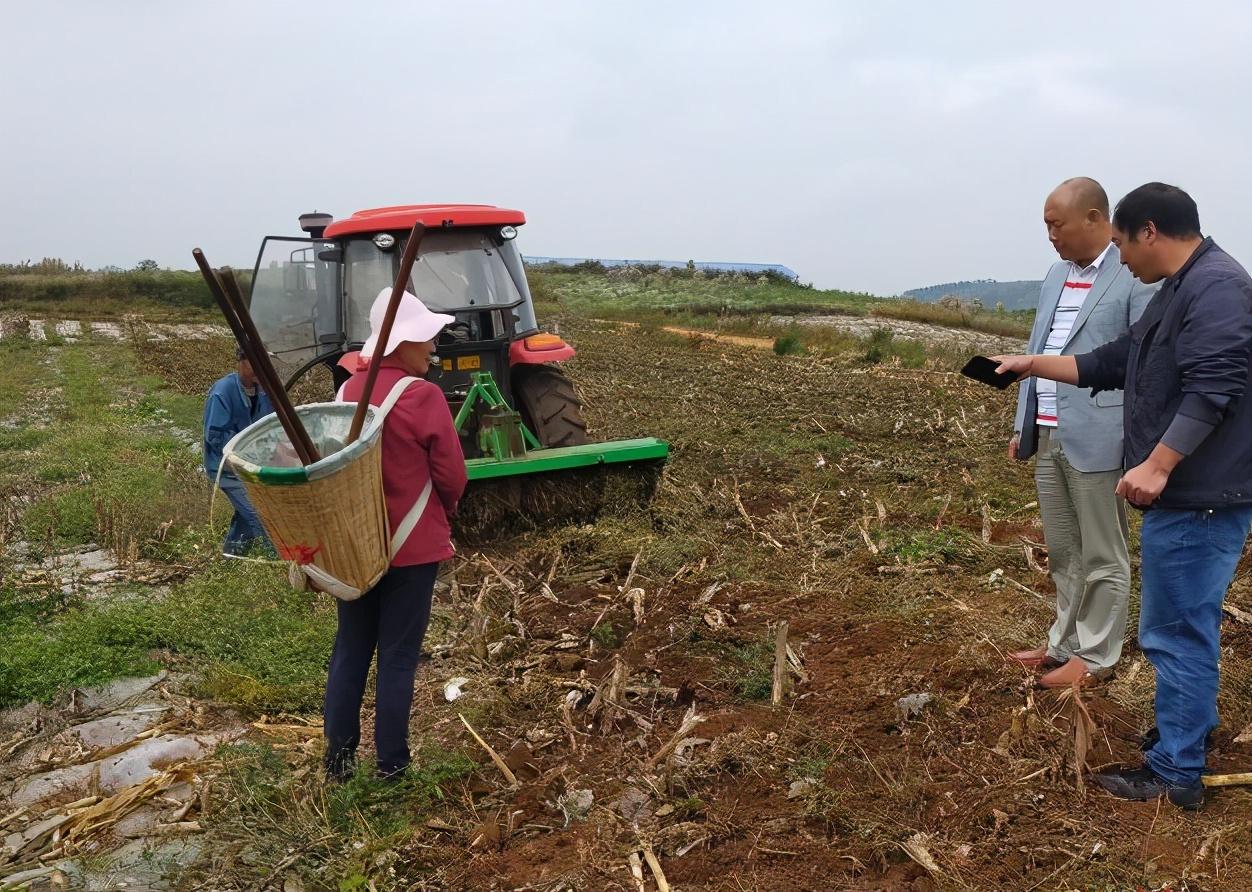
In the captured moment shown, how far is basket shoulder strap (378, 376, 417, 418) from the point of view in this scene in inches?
129

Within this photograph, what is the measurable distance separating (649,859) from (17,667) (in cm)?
331

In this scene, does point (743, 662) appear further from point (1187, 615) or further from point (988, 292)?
point (988, 292)

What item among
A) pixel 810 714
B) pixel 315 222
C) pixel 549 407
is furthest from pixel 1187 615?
pixel 315 222

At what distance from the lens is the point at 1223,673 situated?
13.1 ft

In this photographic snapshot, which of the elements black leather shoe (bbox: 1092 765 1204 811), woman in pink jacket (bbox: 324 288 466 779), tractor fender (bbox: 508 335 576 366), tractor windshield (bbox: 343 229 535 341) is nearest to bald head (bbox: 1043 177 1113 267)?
black leather shoe (bbox: 1092 765 1204 811)

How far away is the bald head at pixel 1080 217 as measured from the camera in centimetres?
382

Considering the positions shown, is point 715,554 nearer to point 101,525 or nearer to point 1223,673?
point 1223,673

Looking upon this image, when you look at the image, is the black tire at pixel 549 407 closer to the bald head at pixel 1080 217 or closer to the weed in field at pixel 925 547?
the weed in field at pixel 925 547

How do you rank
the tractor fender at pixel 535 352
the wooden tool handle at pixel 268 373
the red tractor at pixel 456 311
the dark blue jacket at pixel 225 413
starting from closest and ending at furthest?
the wooden tool handle at pixel 268 373 → the dark blue jacket at pixel 225 413 → the red tractor at pixel 456 311 → the tractor fender at pixel 535 352

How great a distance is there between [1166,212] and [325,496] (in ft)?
8.79

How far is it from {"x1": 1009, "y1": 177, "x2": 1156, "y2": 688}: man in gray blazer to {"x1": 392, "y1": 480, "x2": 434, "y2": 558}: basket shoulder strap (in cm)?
240

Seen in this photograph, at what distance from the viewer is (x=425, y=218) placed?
273 inches

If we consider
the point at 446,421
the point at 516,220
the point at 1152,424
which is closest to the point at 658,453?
the point at 516,220

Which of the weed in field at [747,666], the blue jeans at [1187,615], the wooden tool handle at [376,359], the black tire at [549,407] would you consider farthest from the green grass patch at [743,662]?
the black tire at [549,407]
